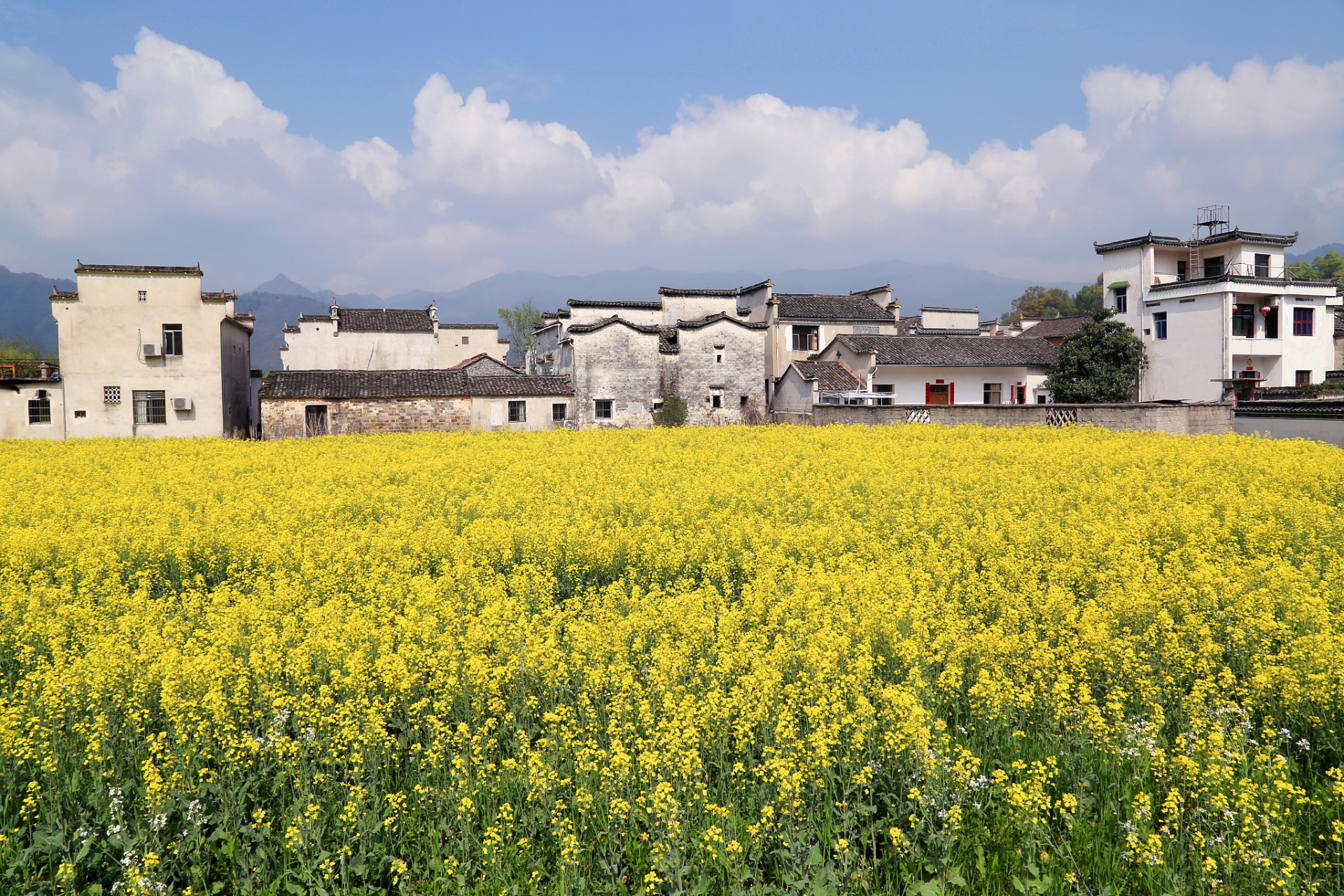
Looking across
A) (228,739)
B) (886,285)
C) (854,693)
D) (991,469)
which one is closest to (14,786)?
(228,739)

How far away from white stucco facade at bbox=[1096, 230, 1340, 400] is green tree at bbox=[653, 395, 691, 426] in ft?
73.1

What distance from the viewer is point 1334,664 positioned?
4.39 metres

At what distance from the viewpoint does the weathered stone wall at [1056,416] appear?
20.3 meters

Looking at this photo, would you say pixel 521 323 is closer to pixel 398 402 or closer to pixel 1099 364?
pixel 398 402

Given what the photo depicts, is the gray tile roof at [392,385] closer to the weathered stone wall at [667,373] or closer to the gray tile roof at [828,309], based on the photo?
the weathered stone wall at [667,373]

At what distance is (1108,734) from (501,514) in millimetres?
7381

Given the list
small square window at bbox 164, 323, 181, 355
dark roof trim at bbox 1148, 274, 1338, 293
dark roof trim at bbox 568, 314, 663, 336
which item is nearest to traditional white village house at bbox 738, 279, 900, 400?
dark roof trim at bbox 568, 314, 663, 336

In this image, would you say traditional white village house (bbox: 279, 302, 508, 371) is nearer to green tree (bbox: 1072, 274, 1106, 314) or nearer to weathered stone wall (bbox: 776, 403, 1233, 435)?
weathered stone wall (bbox: 776, 403, 1233, 435)

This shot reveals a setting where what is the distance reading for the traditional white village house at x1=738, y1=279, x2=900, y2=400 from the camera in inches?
1586

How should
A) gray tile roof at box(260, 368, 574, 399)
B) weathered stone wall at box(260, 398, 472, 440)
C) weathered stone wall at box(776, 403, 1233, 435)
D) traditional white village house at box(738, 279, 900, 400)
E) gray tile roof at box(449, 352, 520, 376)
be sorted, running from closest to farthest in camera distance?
weathered stone wall at box(776, 403, 1233, 435), weathered stone wall at box(260, 398, 472, 440), gray tile roof at box(260, 368, 574, 399), gray tile roof at box(449, 352, 520, 376), traditional white village house at box(738, 279, 900, 400)

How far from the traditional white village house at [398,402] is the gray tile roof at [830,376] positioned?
39.2 feet

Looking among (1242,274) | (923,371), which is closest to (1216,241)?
(1242,274)

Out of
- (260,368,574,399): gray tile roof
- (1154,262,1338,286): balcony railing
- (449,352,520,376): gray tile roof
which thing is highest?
(1154,262,1338,286): balcony railing

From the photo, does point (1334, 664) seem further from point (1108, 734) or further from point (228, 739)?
point (228, 739)
